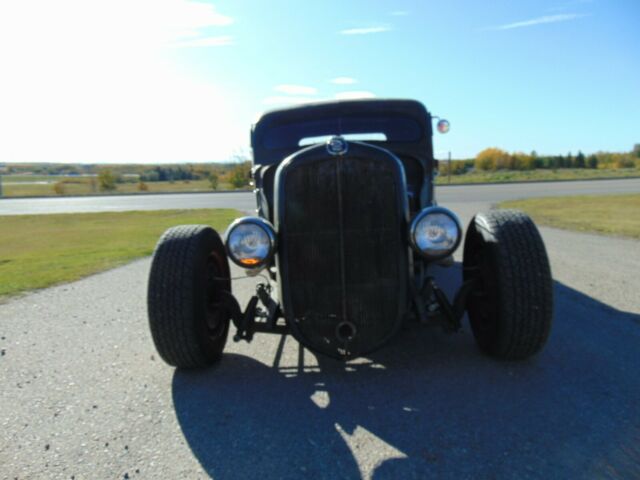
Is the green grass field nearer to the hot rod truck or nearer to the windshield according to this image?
the windshield

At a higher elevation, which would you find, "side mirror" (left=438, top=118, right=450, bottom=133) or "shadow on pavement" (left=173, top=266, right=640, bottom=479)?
"side mirror" (left=438, top=118, right=450, bottom=133)

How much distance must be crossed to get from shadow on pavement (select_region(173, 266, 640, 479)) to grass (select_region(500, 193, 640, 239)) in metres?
7.81

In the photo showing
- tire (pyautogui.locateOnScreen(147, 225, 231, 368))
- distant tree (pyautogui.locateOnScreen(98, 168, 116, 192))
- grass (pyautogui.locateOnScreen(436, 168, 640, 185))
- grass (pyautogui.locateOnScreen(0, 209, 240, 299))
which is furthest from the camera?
distant tree (pyautogui.locateOnScreen(98, 168, 116, 192))

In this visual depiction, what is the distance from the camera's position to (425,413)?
2744mm

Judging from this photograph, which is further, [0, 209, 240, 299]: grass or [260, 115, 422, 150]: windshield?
[0, 209, 240, 299]: grass

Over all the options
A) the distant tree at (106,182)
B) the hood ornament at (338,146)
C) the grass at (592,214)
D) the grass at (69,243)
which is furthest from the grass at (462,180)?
the hood ornament at (338,146)

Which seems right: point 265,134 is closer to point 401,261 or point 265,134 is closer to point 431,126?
point 431,126

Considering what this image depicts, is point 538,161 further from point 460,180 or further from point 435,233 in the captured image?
point 435,233

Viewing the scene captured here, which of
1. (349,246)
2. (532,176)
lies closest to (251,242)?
(349,246)

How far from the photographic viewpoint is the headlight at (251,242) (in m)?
3.08

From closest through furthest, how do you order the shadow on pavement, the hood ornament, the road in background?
the shadow on pavement, the hood ornament, the road in background

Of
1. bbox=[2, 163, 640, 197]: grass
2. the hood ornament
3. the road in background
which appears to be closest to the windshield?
the hood ornament

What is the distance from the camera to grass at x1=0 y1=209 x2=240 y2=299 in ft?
25.3

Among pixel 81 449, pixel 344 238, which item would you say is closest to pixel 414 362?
pixel 344 238
